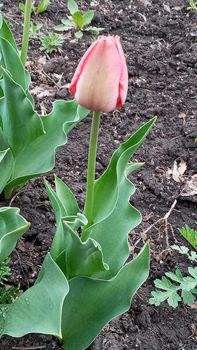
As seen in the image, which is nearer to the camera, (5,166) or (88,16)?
(5,166)

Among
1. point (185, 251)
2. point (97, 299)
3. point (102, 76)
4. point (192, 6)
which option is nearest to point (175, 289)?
point (185, 251)

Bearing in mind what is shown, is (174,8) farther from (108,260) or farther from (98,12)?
(108,260)

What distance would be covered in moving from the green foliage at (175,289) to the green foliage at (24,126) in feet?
1.64

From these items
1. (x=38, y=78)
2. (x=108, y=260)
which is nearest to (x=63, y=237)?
(x=108, y=260)

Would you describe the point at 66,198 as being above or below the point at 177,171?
above

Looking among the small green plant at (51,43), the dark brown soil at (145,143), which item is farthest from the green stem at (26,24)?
the small green plant at (51,43)

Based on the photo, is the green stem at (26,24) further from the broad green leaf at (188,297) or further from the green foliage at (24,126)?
the broad green leaf at (188,297)

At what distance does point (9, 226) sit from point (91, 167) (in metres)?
0.26

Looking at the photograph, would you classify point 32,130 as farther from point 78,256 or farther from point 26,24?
point 78,256

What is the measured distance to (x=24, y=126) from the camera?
2100 mm

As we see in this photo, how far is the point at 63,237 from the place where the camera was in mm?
1755

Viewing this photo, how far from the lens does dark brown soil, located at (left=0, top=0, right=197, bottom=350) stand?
2.00 metres

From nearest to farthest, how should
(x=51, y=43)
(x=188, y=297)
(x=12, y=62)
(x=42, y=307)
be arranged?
1. (x=42, y=307)
2. (x=188, y=297)
3. (x=12, y=62)
4. (x=51, y=43)

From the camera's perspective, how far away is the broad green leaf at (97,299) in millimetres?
1685
